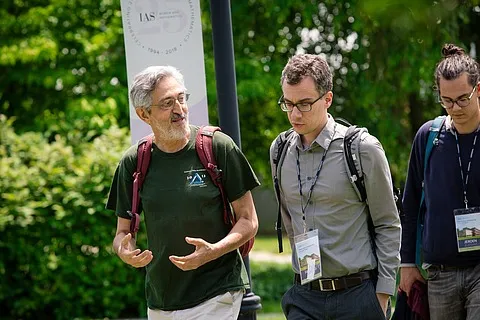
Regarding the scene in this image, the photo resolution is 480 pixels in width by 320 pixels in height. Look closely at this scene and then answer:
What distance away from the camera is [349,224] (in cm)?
474

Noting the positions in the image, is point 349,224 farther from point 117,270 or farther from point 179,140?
point 117,270

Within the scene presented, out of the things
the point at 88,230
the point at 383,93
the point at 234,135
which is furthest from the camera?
the point at 383,93

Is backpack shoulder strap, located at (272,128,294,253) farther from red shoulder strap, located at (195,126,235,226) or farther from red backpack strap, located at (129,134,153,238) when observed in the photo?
red backpack strap, located at (129,134,153,238)

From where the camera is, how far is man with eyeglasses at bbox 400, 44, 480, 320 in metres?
5.00

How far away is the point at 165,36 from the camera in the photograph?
242 inches

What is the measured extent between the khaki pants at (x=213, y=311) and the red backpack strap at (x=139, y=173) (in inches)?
19.6

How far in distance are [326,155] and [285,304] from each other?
0.79 m

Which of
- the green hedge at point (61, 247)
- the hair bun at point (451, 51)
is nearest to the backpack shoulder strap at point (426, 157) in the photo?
the hair bun at point (451, 51)

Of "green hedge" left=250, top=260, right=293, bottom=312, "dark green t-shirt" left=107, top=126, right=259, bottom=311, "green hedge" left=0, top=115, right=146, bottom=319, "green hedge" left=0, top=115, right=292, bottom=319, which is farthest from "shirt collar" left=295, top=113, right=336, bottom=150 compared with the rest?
"green hedge" left=250, top=260, right=293, bottom=312

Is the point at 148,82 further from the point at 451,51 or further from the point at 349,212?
the point at 451,51

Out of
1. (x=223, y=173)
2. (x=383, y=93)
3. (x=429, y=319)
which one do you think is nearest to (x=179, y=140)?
(x=223, y=173)

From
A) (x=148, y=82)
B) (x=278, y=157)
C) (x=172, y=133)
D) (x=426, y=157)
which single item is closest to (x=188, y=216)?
(x=172, y=133)

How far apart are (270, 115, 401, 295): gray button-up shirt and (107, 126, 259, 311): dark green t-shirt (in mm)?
381

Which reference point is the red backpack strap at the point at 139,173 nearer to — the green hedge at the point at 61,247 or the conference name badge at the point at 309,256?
the conference name badge at the point at 309,256
